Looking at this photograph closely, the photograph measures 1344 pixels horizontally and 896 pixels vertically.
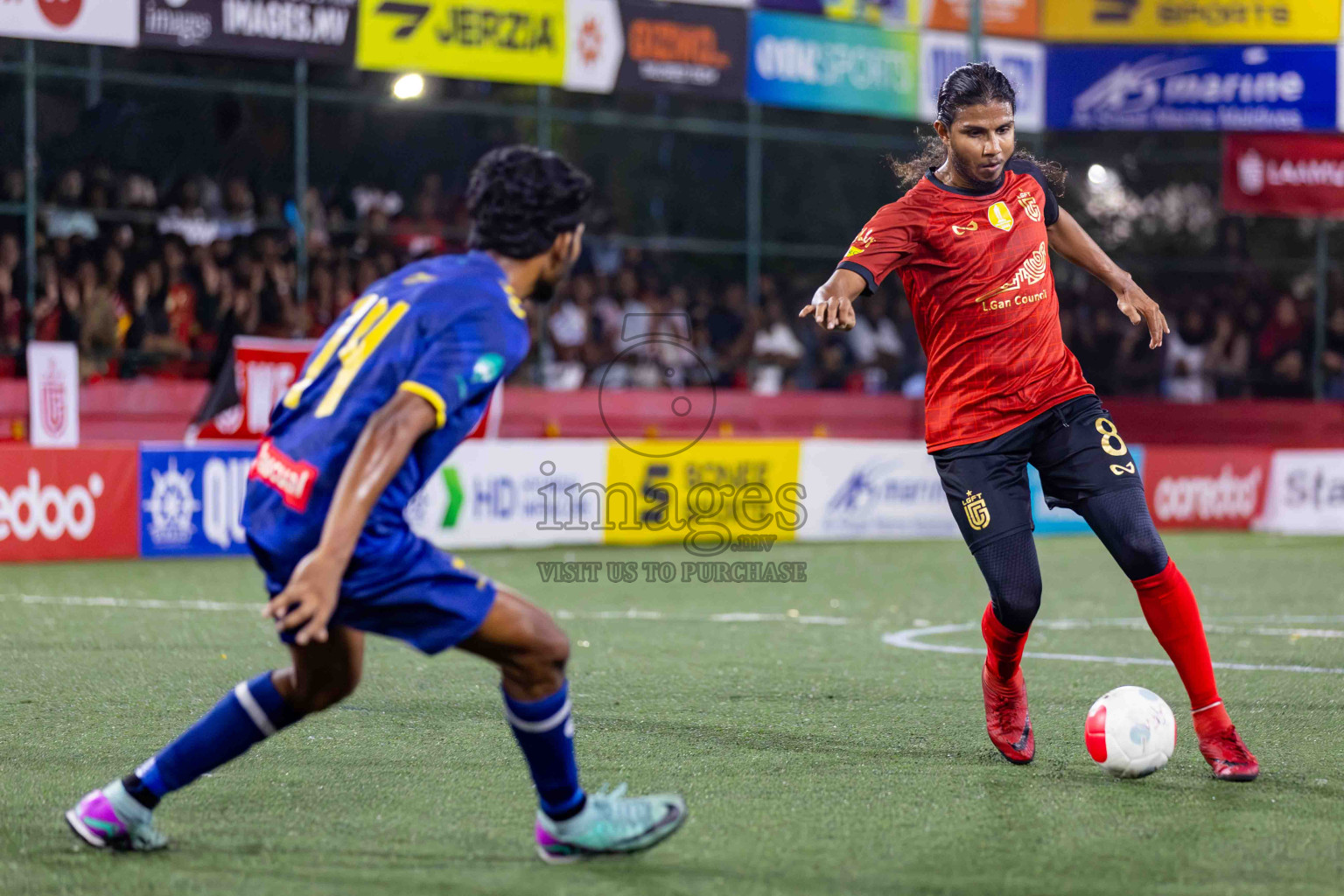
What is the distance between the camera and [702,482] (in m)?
15.3

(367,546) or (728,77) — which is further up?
(728,77)

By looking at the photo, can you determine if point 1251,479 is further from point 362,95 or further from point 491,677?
point 491,677

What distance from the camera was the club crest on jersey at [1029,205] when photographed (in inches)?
213

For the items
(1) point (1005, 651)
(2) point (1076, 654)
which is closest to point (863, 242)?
(1) point (1005, 651)

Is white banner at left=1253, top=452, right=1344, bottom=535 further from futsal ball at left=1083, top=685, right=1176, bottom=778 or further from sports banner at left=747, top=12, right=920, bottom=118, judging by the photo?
futsal ball at left=1083, top=685, right=1176, bottom=778

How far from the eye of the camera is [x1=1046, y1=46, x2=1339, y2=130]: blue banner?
21984mm

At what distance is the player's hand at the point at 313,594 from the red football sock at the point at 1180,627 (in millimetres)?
2767

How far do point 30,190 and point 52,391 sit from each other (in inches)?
106

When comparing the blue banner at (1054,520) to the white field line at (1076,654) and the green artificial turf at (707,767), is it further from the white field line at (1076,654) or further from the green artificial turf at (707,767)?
the white field line at (1076,654)

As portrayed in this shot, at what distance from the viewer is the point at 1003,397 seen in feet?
17.3

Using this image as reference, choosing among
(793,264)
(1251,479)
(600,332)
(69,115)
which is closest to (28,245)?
(69,115)

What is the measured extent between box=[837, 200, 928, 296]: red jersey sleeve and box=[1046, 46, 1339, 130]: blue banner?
59.5 ft

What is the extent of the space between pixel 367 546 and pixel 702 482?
11748 millimetres

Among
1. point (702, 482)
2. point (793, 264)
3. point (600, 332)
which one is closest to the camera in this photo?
point (702, 482)
